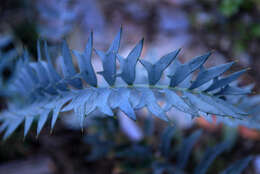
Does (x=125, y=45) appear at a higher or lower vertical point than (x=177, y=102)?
lower

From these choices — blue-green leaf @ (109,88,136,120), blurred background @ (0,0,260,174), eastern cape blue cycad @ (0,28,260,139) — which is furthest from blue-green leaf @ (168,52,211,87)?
blurred background @ (0,0,260,174)

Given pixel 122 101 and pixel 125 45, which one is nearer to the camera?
pixel 122 101

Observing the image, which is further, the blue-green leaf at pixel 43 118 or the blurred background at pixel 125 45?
the blurred background at pixel 125 45

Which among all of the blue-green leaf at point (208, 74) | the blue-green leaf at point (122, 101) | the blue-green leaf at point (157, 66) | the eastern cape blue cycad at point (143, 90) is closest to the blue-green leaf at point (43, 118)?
the eastern cape blue cycad at point (143, 90)

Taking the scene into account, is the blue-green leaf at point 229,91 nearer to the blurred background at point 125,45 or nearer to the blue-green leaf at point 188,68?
the blue-green leaf at point 188,68

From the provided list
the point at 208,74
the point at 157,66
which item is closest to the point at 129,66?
the point at 157,66

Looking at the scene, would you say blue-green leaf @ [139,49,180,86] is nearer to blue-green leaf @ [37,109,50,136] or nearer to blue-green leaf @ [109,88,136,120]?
blue-green leaf @ [109,88,136,120]

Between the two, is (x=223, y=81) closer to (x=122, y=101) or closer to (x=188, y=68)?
(x=188, y=68)

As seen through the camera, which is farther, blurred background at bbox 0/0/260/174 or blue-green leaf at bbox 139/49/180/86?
blurred background at bbox 0/0/260/174

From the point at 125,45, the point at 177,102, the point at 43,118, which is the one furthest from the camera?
the point at 125,45
